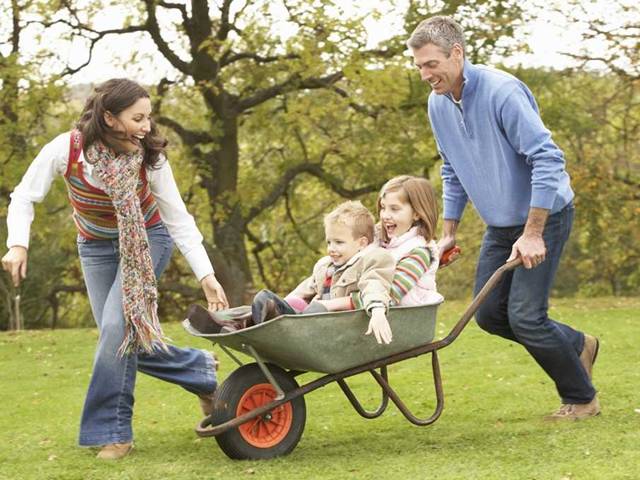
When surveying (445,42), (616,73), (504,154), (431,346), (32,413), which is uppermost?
(616,73)

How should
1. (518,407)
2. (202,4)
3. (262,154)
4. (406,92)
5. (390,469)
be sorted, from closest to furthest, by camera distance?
(390,469) → (518,407) → (406,92) → (202,4) → (262,154)

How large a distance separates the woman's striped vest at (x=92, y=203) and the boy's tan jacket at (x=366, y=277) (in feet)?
2.54

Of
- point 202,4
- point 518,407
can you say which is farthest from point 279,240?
point 518,407

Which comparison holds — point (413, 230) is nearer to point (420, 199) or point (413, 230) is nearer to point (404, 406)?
point (420, 199)

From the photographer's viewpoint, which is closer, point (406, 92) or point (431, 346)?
point (431, 346)

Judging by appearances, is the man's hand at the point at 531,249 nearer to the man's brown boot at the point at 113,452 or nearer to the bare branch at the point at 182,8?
the man's brown boot at the point at 113,452

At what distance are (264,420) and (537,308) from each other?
1170mm

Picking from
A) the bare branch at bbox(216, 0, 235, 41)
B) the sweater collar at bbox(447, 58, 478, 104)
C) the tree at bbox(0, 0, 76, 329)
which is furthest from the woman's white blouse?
the bare branch at bbox(216, 0, 235, 41)

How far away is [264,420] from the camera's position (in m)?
4.16

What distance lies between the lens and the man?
13.7ft

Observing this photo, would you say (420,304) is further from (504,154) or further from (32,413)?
(32,413)

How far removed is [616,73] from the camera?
1369 cm

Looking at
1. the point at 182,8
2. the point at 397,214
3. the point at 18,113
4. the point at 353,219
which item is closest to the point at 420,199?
the point at 397,214

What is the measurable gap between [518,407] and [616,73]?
366 inches
